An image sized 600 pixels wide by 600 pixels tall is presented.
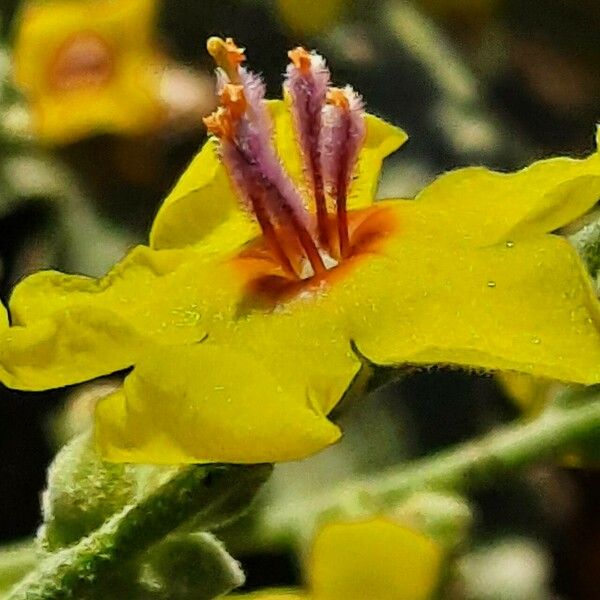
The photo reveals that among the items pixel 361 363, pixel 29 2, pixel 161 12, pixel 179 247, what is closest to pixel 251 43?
pixel 161 12

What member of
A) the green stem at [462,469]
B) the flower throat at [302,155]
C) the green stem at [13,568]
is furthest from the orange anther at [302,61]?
the green stem at [13,568]

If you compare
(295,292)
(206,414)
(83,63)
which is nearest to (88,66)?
(83,63)

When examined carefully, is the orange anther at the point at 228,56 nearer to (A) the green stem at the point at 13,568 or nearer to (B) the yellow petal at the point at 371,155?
(B) the yellow petal at the point at 371,155

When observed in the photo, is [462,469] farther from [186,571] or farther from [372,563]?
[186,571]

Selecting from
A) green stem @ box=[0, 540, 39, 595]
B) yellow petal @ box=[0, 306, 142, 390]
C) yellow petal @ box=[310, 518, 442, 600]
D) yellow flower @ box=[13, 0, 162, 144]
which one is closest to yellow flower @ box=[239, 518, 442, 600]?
yellow petal @ box=[310, 518, 442, 600]

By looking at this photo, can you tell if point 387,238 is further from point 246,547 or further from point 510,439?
point 246,547

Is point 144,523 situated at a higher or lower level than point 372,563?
higher
